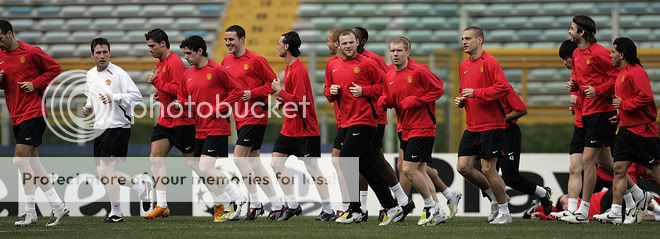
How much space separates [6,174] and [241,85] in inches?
186

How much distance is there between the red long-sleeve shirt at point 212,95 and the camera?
13.2 m

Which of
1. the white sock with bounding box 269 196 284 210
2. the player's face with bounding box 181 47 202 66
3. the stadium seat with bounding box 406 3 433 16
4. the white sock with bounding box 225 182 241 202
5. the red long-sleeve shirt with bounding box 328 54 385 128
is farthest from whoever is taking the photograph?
the stadium seat with bounding box 406 3 433 16

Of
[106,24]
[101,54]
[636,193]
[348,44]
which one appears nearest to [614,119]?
[636,193]

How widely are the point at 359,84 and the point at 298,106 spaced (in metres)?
1.01

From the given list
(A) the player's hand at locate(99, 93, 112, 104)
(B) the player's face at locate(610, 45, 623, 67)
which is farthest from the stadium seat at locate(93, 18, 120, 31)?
(B) the player's face at locate(610, 45, 623, 67)

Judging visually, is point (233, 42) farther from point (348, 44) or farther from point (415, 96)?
point (415, 96)

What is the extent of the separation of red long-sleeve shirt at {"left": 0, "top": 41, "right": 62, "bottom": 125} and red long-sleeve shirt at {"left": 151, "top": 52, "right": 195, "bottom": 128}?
141cm

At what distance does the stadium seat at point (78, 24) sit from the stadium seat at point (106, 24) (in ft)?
0.53

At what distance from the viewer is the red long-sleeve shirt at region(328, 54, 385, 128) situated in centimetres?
1231

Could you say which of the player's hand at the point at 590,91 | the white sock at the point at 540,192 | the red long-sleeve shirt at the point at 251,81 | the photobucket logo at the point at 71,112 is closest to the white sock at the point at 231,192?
the red long-sleeve shirt at the point at 251,81

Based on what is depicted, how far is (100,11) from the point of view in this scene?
25828 mm

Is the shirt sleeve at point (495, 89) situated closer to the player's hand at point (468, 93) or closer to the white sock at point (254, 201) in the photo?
the player's hand at point (468, 93)

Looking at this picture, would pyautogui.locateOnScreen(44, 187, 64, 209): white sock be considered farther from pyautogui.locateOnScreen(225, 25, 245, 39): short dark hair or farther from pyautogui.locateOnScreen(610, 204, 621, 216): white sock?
pyautogui.locateOnScreen(610, 204, 621, 216): white sock

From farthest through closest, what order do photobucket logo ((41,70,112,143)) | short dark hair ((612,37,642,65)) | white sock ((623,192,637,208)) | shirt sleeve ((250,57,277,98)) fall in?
photobucket logo ((41,70,112,143)), shirt sleeve ((250,57,277,98)), white sock ((623,192,637,208)), short dark hair ((612,37,642,65))
